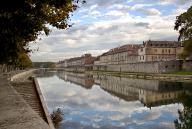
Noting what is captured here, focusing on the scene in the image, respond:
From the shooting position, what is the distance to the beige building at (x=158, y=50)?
139250 mm

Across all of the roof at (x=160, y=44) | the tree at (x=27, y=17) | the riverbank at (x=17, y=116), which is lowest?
the riverbank at (x=17, y=116)

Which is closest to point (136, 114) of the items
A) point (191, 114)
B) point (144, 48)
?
point (191, 114)

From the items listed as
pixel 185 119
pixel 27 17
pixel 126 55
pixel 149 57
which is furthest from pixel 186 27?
pixel 126 55

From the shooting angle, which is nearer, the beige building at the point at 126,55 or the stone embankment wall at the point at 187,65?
the stone embankment wall at the point at 187,65

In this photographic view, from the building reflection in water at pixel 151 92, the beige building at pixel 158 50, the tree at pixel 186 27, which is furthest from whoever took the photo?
the beige building at pixel 158 50

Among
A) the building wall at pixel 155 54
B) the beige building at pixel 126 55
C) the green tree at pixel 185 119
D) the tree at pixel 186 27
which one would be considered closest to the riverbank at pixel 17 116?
the green tree at pixel 185 119

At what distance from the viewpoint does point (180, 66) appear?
8969 cm

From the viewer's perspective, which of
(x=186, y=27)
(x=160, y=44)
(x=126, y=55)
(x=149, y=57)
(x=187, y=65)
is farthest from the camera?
(x=126, y=55)

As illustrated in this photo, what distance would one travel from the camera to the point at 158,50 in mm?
142875

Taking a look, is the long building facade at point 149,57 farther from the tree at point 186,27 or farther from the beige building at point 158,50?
the tree at point 186,27

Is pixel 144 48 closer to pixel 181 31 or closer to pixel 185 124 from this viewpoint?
pixel 181 31

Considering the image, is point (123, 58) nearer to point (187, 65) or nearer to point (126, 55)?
point (126, 55)

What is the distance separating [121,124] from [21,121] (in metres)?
13.1

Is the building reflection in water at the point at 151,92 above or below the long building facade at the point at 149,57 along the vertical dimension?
below
